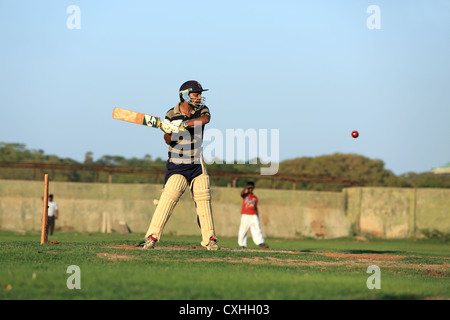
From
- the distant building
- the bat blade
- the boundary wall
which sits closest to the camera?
the bat blade

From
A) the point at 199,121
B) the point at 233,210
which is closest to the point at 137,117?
the point at 199,121

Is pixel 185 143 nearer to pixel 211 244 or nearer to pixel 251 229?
pixel 211 244

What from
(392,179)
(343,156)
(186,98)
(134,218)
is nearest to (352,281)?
(186,98)

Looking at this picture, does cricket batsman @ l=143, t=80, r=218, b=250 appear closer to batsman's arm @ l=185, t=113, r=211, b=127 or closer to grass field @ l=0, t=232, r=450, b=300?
batsman's arm @ l=185, t=113, r=211, b=127

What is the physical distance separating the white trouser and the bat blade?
10564 mm

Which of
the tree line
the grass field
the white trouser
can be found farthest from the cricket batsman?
the tree line

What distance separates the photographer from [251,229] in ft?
75.0

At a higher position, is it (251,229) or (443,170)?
(443,170)

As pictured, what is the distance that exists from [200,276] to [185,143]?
4551 millimetres

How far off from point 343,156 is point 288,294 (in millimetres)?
96615

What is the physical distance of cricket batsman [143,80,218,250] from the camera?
1255 centimetres

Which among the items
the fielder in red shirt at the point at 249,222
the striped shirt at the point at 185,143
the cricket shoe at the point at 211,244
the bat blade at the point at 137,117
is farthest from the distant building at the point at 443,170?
the bat blade at the point at 137,117

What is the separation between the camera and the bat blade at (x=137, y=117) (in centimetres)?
1263
